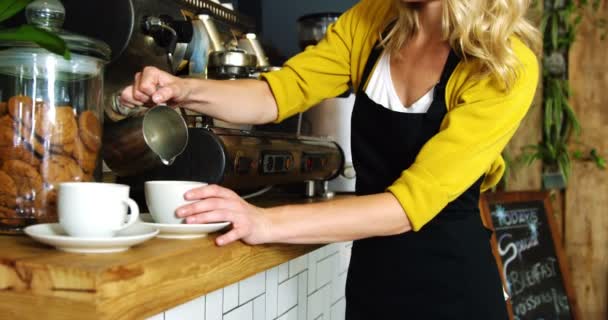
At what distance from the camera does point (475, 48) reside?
3.26 feet

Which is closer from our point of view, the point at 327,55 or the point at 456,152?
the point at 456,152

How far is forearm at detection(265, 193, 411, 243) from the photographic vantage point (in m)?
0.87

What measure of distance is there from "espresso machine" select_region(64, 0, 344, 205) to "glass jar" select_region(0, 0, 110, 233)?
134 millimetres

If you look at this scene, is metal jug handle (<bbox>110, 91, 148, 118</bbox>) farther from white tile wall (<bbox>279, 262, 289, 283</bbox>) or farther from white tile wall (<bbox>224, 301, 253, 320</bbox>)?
white tile wall (<bbox>279, 262, 289, 283</bbox>)

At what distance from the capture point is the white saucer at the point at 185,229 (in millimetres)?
812

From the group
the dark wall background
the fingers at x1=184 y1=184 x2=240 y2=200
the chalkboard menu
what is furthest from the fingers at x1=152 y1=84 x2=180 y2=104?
the chalkboard menu

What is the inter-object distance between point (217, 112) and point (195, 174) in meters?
0.13

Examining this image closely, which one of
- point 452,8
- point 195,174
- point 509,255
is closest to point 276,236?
point 195,174

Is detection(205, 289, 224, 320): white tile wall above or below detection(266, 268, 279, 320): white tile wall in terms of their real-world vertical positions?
above

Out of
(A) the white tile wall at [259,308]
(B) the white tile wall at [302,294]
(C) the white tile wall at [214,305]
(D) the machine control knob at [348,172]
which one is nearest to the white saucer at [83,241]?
(C) the white tile wall at [214,305]

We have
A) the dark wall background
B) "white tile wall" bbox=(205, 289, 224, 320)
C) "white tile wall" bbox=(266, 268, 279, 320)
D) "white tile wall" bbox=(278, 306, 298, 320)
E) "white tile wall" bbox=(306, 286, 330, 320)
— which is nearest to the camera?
"white tile wall" bbox=(205, 289, 224, 320)

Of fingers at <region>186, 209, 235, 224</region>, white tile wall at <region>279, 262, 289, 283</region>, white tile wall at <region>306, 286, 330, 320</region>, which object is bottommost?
white tile wall at <region>306, 286, 330, 320</region>

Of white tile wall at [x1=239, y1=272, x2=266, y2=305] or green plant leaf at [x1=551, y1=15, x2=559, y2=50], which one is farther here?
green plant leaf at [x1=551, y1=15, x2=559, y2=50]

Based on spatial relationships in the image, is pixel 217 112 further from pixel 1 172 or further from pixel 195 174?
pixel 1 172
